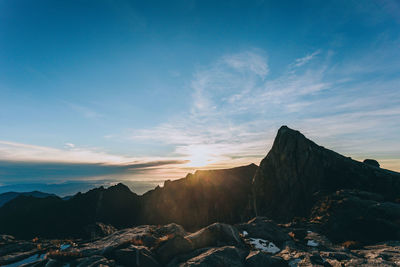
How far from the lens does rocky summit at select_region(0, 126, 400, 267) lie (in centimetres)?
1306

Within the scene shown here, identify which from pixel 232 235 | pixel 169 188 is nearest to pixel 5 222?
pixel 169 188

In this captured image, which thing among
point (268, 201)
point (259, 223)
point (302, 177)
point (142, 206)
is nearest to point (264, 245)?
point (259, 223)

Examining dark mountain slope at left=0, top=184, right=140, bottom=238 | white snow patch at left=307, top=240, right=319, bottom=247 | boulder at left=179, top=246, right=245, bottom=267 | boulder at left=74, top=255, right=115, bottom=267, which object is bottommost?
dark mountain slope at left=0, top=184, right=140, bottom=238

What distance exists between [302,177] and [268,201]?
13325 millimetres

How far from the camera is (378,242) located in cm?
1762

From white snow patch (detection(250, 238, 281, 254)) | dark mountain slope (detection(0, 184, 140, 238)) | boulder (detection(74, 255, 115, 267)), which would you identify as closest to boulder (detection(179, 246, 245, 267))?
white snow patch (detection(250, 238, 281, 254))

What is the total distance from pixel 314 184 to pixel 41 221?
14300cm

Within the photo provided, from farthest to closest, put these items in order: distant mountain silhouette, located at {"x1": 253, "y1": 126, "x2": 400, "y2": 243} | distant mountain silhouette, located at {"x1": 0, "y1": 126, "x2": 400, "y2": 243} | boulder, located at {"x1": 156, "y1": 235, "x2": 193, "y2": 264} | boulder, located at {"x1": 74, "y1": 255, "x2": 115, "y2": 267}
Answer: distant mountain silhouette, located at {"x1": 0, "y1": 126, "x2": 400, "y2": 243}
distant mountain silhouette, located at {"x1": 253, "y1": 126, "x2": 400, "y2": 243}
boulder, located at {"x1": 156, "y1": 235, "x2": 193, "y2": 264}
boulder, located at {"x1": 74, "y1": 255, "x2": 115, "y2": 267}

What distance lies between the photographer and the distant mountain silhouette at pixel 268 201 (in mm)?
23016

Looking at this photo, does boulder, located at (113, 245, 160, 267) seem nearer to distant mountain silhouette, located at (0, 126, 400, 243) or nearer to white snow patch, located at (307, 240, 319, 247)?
white snow patch, located at (307, 240, 319, 247)

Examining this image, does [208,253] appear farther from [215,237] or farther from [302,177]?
[302,177]

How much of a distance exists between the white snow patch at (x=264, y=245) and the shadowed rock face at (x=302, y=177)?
28.2 meters

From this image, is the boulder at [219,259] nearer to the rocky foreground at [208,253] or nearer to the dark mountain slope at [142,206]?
the rocky foreground at [208,253]

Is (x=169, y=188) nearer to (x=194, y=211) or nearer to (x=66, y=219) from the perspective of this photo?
(x=194, y=211)
